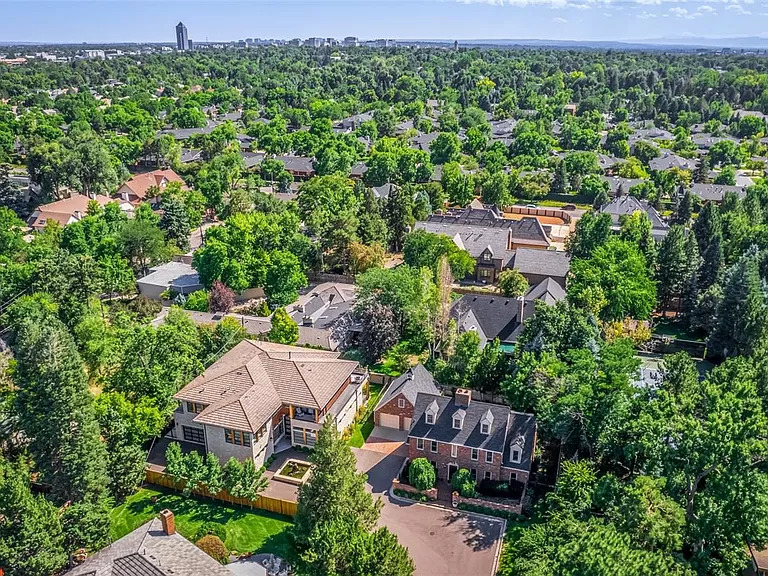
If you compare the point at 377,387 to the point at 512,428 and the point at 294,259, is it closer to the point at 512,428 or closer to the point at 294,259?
the point at 512,428

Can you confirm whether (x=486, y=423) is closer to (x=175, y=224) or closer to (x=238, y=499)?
(x=238, y=499)

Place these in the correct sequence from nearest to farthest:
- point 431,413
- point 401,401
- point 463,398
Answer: point 431,413, point 463,398, point 401,401

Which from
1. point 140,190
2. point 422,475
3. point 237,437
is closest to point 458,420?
point 422,475

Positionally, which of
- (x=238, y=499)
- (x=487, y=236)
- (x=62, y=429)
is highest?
(x=62, y=429)

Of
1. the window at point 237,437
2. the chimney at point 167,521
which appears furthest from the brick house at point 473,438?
the chimney at point 167,521

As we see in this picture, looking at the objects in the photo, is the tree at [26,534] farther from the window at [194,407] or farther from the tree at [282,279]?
the tree at [282,279]

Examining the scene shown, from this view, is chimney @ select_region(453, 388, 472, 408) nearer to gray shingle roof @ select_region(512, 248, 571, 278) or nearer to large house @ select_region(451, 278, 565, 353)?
large house @ select_region(451, 278, 565, 353)
